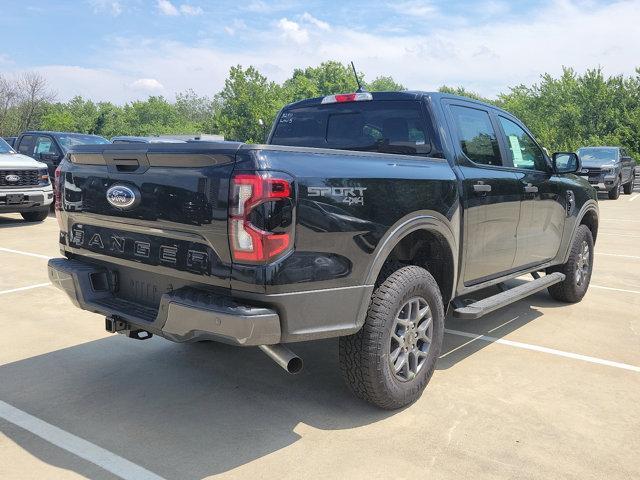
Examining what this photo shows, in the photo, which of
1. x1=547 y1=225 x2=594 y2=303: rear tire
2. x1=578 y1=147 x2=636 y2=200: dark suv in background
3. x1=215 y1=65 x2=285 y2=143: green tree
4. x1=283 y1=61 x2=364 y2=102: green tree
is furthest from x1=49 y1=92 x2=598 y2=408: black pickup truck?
x1=283 y1=61 x2=364 y2=102: green tree

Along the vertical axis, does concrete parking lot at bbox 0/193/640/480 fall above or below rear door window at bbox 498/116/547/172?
below

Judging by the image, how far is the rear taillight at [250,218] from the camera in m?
2.62

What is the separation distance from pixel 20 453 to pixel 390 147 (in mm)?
2906

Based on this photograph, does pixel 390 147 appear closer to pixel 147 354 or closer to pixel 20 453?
pixel 147 354

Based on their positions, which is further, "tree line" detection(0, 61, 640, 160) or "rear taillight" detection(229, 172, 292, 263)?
"tree line" detection(0, 61, 640, 160)

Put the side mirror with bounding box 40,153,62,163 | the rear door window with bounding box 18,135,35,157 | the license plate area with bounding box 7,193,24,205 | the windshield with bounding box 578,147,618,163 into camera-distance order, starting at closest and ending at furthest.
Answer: the license plate area with bounding box 7,193,24,205 → the side mirror with bounding box 40,153,62,163 → the rear door window with bounding box 18,135,35,157 → the windshield with bounding box 578,147,618,163

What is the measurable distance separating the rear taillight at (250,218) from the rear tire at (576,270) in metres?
4.03

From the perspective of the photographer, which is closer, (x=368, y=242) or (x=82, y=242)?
(x=368, y=242)

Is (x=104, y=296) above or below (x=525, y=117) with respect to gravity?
below

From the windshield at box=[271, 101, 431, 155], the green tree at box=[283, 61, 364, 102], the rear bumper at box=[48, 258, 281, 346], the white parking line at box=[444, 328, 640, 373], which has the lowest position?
the white parking line at box=[444, 328, 640, 373]

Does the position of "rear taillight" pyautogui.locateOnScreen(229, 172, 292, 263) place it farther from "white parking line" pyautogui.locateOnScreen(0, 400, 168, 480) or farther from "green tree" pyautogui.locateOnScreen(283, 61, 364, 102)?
"green tree" pyautogui.locateOnScreen(283, 61, 364, 102)

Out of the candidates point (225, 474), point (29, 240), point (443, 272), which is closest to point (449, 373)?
point (443, 272)

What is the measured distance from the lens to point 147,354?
14.2ft

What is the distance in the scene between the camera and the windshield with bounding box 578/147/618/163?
20.8 meters
